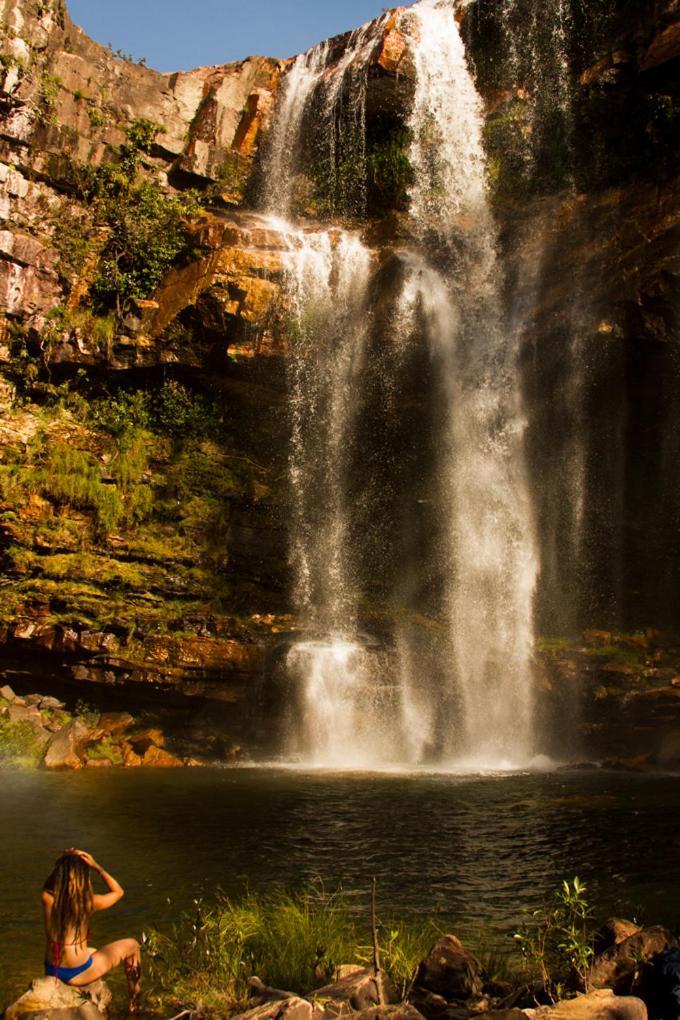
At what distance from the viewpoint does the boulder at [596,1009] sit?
365cm

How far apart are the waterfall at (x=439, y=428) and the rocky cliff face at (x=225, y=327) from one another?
0.58 meters

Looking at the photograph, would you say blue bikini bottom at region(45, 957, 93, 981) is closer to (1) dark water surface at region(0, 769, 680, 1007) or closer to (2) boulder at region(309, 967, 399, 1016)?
(1) dark water surface at region(0, 769, 680, 1007)

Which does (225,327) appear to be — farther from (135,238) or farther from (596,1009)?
(596,1009)

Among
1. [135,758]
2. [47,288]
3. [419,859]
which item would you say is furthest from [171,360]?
[419,859]

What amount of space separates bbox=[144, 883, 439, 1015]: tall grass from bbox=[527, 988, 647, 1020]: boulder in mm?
822

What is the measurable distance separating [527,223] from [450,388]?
489cm

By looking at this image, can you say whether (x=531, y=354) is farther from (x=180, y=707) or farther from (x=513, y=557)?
(x=180, y=707)

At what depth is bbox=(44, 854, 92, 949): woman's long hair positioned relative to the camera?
416 centimetres

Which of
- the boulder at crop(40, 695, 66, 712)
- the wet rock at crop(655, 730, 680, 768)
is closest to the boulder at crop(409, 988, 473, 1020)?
the wet rock at crop(655, 730, 680, 768)

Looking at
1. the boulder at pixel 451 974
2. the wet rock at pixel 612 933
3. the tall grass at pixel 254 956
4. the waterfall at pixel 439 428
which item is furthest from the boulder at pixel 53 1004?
the waterfall at pixel 439 428

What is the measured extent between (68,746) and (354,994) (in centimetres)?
1162

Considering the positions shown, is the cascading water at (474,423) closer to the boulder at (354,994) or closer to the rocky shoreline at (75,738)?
the rocky shoreline at (75,738)

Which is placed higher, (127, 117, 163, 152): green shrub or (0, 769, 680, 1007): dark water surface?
(127, 117, 163, 152): green shrub

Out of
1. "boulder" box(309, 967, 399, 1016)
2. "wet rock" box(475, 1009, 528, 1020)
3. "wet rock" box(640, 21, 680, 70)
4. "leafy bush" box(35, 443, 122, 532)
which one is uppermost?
"wet rock" box(640, 21, 680, 70)
